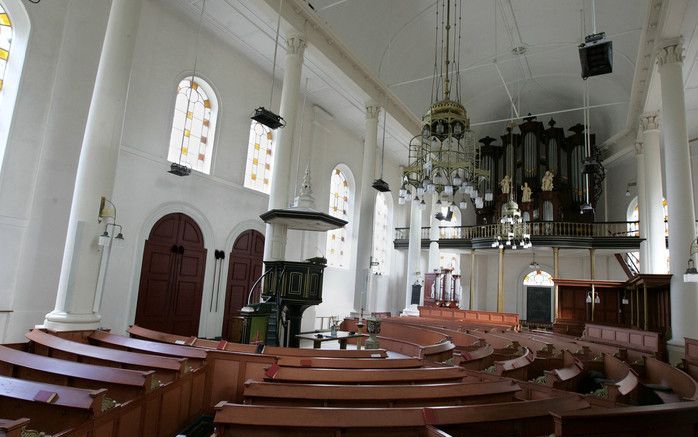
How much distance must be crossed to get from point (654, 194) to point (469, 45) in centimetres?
751

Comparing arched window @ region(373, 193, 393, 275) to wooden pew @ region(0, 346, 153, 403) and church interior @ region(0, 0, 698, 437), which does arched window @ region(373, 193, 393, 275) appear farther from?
wooden pew @ region(0, 346, 153, 403)

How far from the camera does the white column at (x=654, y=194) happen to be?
11789 mm

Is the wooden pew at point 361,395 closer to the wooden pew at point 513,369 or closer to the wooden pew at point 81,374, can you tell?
the wooden pew at point 81,374

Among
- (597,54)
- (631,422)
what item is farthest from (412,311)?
(631,422)

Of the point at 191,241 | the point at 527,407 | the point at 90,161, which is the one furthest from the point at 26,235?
the point at 527,407

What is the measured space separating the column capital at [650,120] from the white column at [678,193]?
14.5 feet

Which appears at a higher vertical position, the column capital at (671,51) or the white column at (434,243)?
the column capital at (671,51)

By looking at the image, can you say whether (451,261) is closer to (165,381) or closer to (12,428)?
(165,381)

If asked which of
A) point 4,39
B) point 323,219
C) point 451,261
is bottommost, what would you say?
point 323,219

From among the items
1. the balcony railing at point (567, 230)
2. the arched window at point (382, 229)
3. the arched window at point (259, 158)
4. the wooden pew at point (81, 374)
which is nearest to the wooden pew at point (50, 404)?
the wooden pew at point (81, 374)

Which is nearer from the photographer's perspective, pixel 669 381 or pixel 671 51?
pixel 669 381

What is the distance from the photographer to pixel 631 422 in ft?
7.74

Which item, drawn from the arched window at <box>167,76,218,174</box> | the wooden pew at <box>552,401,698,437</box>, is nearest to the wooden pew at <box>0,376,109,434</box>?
the wooden pew at <box>552,401,698,437</box>

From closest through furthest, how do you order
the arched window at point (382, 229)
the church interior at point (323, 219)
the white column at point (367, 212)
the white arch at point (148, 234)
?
the church interior at point (323, 219) < the white arch at point (148, 234) < the white column at point (367, 212) < the arched window at point (382, 229)
